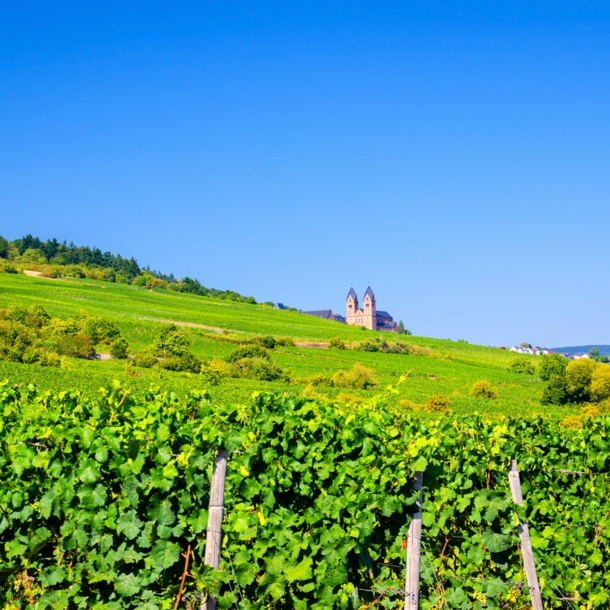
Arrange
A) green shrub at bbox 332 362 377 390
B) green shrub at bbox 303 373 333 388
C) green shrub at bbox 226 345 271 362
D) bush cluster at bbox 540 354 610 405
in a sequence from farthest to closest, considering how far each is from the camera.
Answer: green shrub at bbox 226 345 271 362, bush cluster at bbox 540 354 610 405, green shrub at bbox 332 362 377 390, green shrub at bbox 303 373 333 388

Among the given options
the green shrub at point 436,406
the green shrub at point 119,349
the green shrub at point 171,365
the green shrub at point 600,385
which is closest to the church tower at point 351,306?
the green shrub at point 600,385

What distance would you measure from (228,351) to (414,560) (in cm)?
5832

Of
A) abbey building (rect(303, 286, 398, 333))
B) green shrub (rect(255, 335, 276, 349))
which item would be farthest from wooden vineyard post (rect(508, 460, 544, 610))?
abbey building (rect(303, 286, 398, 333))

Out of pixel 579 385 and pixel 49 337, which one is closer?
pixel 49 337

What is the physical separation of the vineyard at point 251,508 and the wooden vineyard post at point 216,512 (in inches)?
4.1

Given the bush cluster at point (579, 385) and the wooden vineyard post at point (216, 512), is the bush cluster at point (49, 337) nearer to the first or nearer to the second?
the wooden vineyard post at point (216, 512)

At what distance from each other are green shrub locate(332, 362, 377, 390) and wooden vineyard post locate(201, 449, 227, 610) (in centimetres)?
4326

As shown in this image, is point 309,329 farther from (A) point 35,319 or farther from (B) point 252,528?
(B) point 252,528

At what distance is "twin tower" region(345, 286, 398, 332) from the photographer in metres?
176

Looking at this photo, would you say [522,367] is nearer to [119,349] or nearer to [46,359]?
[119,349]

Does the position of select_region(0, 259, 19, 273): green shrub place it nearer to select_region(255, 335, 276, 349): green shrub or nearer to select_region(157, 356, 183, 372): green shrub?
select_region(255, 335, 276, 349): green shrub

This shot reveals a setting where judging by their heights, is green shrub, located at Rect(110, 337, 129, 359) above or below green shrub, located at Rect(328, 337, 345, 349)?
below

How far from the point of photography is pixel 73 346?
46094 mm

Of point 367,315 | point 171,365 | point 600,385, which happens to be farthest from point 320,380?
point 367,315
